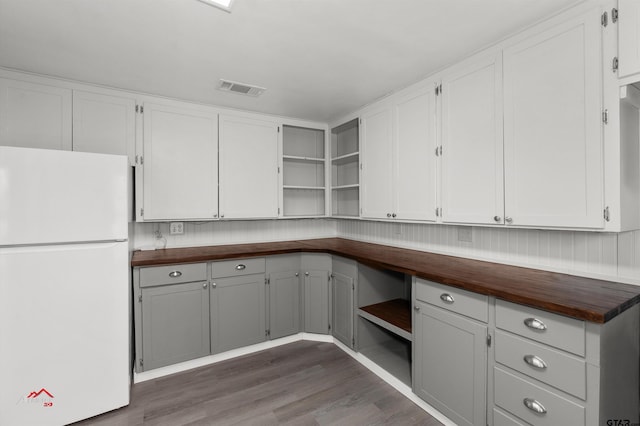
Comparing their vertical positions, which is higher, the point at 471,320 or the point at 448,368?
the point at 471,320

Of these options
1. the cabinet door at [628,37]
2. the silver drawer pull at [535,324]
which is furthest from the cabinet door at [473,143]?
the silver drawer pull at [535,324]

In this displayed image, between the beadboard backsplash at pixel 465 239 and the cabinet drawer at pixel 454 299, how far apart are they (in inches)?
24.7

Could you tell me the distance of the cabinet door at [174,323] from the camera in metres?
2.33

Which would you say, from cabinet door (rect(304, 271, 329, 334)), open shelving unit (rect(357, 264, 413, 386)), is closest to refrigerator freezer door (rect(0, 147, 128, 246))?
cabinet door (rect(304, 271, 329, 334))

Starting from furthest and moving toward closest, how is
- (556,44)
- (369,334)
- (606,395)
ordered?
(369,334) → (556,44) → (606,395)

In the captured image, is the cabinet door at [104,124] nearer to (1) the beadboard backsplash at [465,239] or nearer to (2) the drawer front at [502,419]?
(1) the beadboard backsplash at [465,239]

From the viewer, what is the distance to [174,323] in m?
2.41

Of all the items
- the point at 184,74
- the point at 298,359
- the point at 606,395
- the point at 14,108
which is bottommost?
the point at 298,359

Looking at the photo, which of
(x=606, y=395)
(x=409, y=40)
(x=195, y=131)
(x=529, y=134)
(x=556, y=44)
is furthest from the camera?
(x=195, y=131)

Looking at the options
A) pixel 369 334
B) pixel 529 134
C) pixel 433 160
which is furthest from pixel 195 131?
pixel 529 134

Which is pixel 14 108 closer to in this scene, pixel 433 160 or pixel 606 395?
pixel 433 160

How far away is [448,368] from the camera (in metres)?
1.76

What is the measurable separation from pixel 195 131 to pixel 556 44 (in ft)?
9.05

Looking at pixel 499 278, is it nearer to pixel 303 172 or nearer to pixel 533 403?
pixel 533 403
